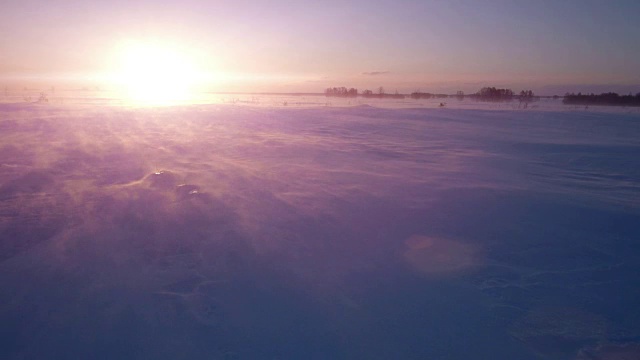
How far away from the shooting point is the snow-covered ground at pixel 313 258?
3.37 meters

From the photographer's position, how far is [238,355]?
3186mm

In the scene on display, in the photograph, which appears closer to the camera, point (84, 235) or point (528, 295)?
point (528, 295)

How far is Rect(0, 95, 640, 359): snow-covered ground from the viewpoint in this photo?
3.37 metres

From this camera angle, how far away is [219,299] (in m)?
3.86

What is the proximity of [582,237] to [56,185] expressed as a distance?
25.3 ft

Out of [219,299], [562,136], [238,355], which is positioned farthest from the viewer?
[562,136]

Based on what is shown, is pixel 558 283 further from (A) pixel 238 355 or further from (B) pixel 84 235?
(B) pixel 84 235

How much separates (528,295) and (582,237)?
1733 millimetres

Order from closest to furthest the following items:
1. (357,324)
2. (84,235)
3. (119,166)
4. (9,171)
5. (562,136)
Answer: (357,324)
(84,235)
(9,171)
(119,166)
(562,136)

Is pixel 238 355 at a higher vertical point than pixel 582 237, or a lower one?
lower

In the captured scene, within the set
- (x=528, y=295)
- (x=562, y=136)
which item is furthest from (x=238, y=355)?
(x=562, y=136)

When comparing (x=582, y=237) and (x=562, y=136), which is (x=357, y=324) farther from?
(x=562, y=136)

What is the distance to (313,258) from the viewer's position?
15.1 feet

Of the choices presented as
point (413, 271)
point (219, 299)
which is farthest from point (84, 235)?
point (413, 271)
